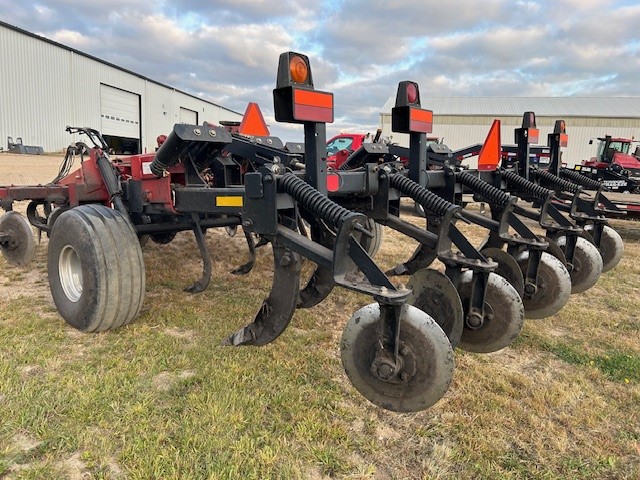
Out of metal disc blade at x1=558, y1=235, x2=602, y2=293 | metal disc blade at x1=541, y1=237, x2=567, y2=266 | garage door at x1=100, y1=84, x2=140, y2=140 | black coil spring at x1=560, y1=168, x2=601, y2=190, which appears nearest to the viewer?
metal disc blade at x1=541, y1=237, x2=567, y2=266

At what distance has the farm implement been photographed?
2158mm

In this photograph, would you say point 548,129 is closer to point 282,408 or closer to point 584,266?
point 584,266

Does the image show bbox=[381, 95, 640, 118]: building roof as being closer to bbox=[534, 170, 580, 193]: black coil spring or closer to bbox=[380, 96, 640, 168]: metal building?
bbox=[380, 96, 640, 168]: metal building

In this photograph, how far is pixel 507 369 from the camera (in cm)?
297

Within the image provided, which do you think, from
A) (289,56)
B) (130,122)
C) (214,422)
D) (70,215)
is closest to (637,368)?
(214,422)

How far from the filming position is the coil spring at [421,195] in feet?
9.95

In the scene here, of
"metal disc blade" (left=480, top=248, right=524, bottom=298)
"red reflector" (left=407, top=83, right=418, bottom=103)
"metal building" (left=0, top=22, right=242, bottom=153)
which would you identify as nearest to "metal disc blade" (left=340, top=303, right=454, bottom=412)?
"metal disc blade" (left=480, top=248, right=524, bottom=298)

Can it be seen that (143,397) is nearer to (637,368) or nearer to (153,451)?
(153,451)

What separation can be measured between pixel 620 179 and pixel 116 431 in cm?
1074

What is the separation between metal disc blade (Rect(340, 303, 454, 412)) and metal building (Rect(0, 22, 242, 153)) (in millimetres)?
20306

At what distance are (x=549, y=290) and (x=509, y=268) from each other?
1.06 ft

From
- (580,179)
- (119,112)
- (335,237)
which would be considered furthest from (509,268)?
(119,112)

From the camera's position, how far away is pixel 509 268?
3.39 m

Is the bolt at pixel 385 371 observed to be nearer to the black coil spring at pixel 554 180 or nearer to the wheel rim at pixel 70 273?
the wheel rim at pixel 70 273
